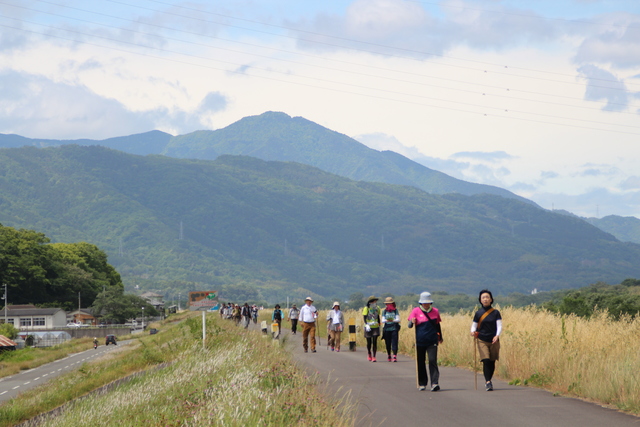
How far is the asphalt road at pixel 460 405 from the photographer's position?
1052 cm

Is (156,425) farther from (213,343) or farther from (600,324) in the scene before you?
(213,343)

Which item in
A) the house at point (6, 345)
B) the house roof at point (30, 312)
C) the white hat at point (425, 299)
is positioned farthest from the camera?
the house roof at point (30, 312)

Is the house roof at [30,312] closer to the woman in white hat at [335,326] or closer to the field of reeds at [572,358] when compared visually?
the woman in white hat at [335,326]

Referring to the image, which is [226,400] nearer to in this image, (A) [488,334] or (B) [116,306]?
(A) [488,334]

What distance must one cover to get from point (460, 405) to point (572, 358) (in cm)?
327

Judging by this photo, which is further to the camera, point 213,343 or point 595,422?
point 213,343

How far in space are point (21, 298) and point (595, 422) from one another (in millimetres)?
112562

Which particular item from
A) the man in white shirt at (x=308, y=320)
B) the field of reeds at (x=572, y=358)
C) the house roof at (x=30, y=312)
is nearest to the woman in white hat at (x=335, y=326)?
the man in white shirt at (x=308, y=320)

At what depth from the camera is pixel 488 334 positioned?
13781 mm

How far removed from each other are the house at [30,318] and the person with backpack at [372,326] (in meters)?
96.3

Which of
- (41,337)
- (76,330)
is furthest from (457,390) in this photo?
(76,330)

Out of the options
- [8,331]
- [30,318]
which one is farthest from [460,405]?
[30,318]

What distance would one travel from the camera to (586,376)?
13062mm

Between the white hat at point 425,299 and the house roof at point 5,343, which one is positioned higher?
the white hat at point 425,299
